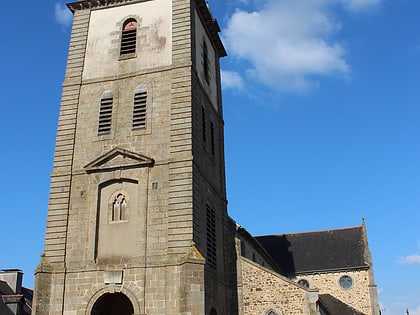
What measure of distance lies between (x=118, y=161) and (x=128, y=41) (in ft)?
18.0

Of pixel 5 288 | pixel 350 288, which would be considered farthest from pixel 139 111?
pixel 350 288

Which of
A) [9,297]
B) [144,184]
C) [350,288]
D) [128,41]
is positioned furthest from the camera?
[350,288]

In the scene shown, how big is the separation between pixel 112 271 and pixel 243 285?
5934mm

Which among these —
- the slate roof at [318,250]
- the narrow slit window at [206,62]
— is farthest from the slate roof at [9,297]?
the slate roof at [318,250]

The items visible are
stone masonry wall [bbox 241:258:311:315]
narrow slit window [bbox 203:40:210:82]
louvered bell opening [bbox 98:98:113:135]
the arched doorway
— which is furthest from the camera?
narrow slit window [bbox 203:40:210:82]

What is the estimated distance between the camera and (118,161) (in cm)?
1720

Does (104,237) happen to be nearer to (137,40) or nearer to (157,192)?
(157,192)

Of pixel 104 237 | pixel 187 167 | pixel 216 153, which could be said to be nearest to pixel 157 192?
pixel 187 167

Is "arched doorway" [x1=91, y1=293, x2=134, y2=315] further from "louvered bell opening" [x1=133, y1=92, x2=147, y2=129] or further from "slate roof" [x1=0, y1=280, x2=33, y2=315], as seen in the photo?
"slate roof" [x1=0, y1=280, x2=33, y2=315]

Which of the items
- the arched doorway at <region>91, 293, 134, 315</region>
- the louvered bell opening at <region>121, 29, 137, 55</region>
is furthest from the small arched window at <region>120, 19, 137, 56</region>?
the arched doorway at <region>91, 293, 134, 315</region>

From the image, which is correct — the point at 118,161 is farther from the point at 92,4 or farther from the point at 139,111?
the point at 92,4

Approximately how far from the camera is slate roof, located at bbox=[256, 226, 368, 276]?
33.5 metres

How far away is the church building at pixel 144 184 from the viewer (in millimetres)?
15617

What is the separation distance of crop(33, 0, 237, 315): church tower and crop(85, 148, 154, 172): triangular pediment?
4 centimetres
